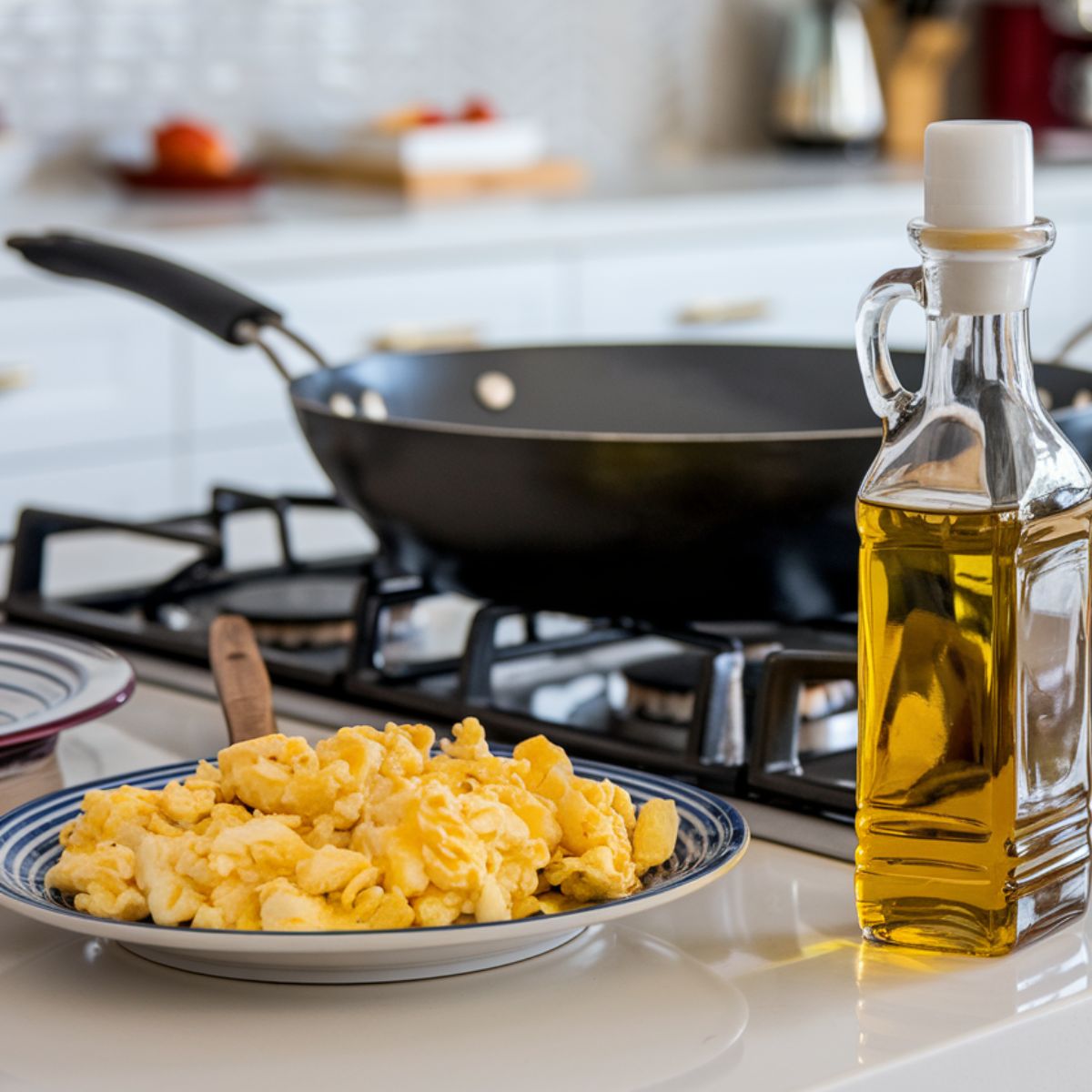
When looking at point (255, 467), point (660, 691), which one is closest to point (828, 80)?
point (255, 467)

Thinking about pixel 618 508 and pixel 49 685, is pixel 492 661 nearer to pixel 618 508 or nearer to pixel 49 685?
pixel 618 508

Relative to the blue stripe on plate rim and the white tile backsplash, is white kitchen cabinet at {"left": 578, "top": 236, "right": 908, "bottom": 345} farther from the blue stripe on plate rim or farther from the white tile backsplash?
the blue stripe on plate rim

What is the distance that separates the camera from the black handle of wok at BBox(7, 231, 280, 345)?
3.81 feet

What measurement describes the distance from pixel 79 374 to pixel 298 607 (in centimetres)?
→ 158

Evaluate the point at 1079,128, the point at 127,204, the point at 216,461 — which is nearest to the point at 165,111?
the point at 127,204

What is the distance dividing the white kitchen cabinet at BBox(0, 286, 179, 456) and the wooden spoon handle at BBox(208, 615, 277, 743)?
1.76 m

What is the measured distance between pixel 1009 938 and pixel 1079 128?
147 inches

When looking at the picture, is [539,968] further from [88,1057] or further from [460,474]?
[460,474]

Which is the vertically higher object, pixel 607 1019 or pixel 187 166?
pixel 187 166

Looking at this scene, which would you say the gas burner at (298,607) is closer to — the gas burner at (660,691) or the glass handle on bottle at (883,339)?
the gas burner at (660,691)

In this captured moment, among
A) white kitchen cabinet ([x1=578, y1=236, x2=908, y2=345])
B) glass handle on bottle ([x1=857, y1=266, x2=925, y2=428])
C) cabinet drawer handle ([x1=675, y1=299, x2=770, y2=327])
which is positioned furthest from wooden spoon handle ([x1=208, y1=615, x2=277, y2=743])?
cabinet drawer handle ([x1=675, y1=299, x2=770, y2=327])

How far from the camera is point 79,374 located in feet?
8.50

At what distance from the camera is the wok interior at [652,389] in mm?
1237

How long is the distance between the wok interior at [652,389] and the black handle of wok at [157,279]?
0.12 meters
